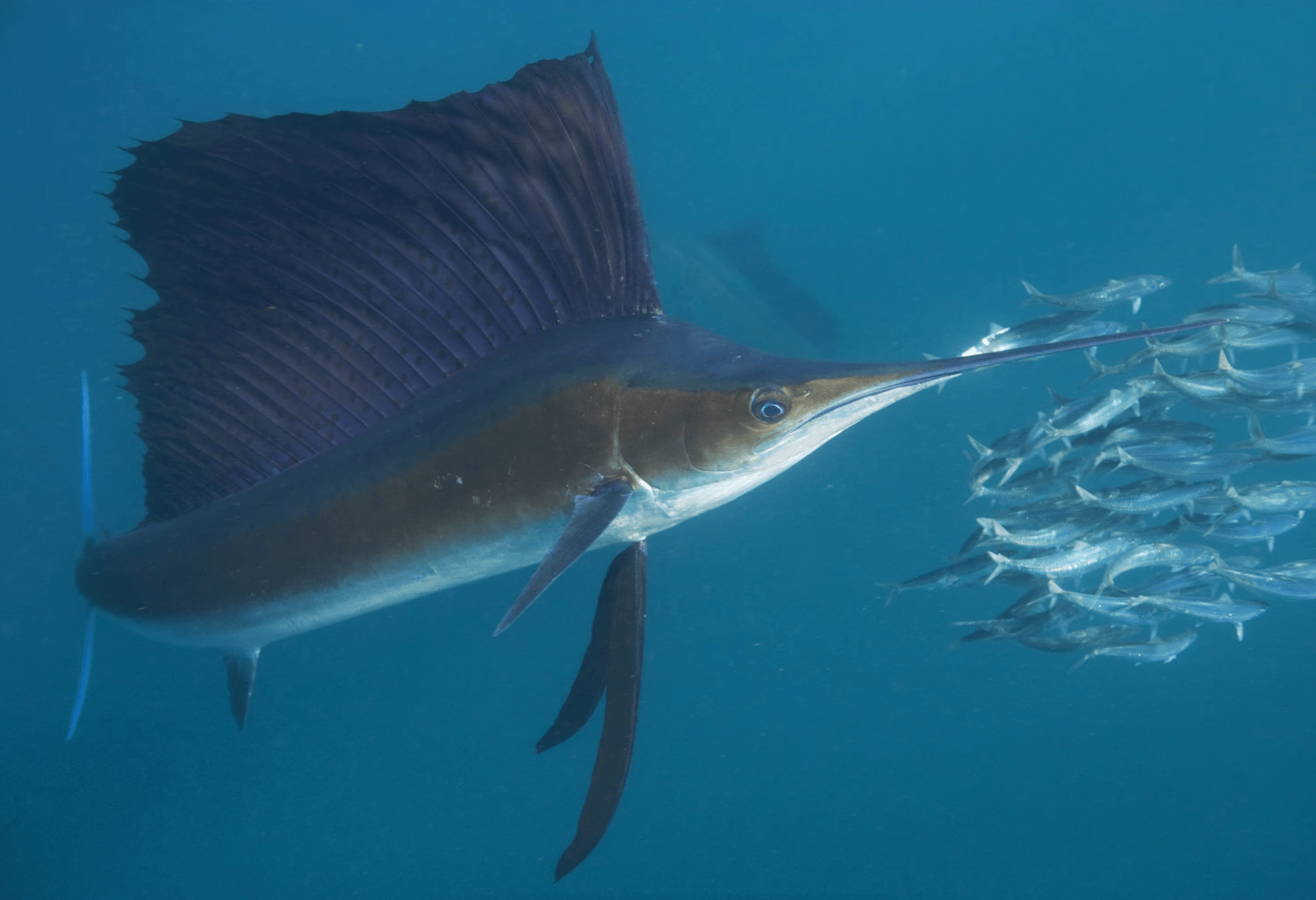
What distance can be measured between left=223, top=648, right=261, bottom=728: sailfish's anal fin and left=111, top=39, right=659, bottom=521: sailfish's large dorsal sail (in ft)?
3.83

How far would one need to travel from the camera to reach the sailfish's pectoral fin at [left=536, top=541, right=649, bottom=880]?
142 cm

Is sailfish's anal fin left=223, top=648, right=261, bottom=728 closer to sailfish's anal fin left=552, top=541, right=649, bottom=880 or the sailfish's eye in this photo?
sailfish's anal fin left=552, top=541, right=649, bottom=880

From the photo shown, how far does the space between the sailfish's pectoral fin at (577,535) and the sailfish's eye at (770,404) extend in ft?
1.14

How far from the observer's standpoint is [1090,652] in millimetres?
3549

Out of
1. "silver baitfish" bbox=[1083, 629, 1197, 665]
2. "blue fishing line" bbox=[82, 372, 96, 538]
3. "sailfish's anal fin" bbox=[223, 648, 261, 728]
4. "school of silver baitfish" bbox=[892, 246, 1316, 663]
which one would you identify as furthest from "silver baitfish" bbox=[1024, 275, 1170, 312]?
"blue fishing line" bbox=[82, 372, 96, 538]

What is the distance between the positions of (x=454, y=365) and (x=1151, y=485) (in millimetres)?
3480

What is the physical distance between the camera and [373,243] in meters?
1.51

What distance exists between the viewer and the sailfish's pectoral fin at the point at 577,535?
1198 millimetres

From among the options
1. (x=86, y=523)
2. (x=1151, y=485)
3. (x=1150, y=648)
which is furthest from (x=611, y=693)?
(x=1150, y=648)

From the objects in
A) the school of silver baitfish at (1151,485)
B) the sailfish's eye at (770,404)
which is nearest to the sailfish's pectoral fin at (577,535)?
the sailfish's eye at (770,404)

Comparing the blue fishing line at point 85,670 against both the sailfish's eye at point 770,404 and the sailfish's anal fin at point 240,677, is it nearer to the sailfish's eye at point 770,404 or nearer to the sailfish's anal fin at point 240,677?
the sailfish's anal fin at point 240,677

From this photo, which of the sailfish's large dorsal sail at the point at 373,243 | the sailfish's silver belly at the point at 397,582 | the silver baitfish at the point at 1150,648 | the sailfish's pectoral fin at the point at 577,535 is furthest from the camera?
the silver baitfish at the point at 1150,648

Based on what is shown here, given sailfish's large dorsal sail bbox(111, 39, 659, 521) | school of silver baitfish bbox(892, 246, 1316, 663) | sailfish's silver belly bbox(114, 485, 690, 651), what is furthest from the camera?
school of silver baitfish bbox(892, 246, 1316, 663)

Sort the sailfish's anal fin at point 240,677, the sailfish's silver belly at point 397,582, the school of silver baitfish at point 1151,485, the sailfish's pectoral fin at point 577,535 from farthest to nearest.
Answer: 1. the school of silver baitfish at point 1151,485
2. the sailfish's anal fin at point 240,677
3. the sailfish's silver belly at point 397,582
4. the sailfish's pectoral fin at point 577,535
